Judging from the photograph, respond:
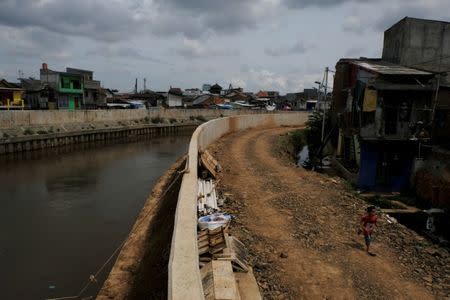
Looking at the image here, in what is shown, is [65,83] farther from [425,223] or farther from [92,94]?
[425,223]

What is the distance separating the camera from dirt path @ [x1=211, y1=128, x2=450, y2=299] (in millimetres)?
8406

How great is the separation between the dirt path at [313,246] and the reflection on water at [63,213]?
5571 mm

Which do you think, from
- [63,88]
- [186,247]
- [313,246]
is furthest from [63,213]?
[63,88]

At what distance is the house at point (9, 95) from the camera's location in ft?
151

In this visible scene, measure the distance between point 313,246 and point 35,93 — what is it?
184ft

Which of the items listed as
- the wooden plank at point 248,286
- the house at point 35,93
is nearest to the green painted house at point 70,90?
the house at point 35,93

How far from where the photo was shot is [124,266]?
1195cm

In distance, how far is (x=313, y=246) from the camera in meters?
10.3

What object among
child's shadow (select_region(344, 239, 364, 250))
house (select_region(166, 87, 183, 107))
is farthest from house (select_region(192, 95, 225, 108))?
child's shadow (select_region(344, 239, 364, 250))

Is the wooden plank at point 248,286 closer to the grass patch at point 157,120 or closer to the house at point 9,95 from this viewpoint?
the house at point 9,95

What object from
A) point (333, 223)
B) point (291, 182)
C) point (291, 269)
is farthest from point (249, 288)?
point (291, 182)

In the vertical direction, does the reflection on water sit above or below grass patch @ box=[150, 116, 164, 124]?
below

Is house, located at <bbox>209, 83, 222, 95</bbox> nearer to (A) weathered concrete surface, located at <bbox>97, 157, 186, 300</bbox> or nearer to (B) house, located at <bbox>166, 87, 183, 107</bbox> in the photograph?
(B) house, located at <bbox>166, 87, 183, 107</bbox>

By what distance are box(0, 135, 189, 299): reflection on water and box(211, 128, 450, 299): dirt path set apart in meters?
5.57
